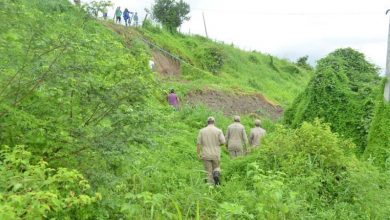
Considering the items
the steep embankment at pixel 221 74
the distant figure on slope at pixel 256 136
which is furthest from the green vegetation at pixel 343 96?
the steep embankment at pixel 221 74

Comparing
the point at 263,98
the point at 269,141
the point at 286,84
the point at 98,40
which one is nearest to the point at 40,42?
the point at 98,40

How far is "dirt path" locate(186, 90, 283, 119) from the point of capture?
791 inches

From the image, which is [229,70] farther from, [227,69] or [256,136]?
[256,136]

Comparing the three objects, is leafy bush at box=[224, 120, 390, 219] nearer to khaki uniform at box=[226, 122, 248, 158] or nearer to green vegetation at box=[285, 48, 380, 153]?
khaki uniform at box=[226, 122, 248, 158]

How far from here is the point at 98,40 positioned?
6.55 m

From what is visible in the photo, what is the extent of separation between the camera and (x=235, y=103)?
21.2 metres

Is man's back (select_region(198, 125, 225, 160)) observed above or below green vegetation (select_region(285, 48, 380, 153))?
Answer: below

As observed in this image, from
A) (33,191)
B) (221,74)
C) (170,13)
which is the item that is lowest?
(33,191)

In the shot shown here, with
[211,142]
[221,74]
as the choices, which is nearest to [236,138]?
[211,142]

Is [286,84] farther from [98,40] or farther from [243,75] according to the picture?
[98,40]

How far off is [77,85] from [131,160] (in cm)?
112

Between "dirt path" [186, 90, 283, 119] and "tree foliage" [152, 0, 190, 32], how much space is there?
1120 centimetres

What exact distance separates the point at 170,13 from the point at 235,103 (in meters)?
13.0

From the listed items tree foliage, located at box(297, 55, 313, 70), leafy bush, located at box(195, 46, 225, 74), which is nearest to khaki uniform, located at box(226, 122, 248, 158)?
leafy bush, located at box(195, 46, 225, 74)
